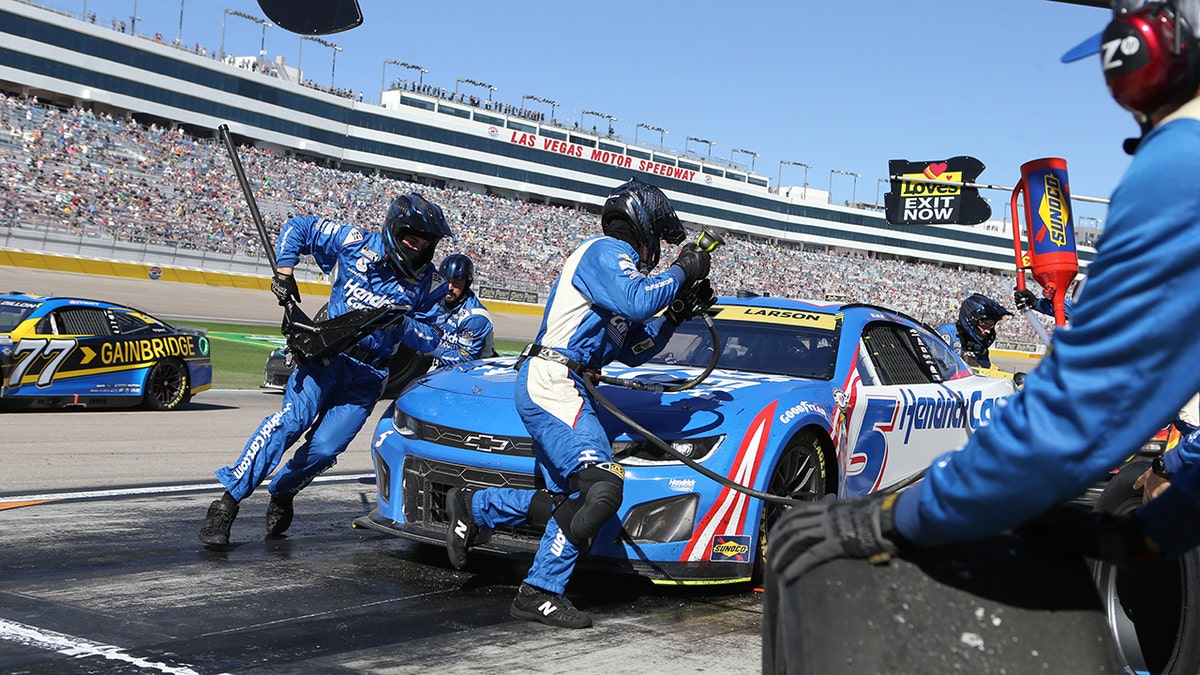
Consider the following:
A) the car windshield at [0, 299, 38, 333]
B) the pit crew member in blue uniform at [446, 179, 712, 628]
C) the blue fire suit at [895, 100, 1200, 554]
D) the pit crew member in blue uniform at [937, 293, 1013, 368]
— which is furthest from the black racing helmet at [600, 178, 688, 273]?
the car windshield at [0, 299, 38, 333]

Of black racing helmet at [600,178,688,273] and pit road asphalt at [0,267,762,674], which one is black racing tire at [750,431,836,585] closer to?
pit road asphalt at [0,267,762,674]

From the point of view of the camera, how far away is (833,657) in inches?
79.8

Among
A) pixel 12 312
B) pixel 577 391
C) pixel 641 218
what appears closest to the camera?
pixel 577 391

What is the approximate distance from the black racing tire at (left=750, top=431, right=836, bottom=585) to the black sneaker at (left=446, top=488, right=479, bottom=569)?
133 cm

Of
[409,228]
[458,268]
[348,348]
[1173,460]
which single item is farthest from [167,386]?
[1173,460]

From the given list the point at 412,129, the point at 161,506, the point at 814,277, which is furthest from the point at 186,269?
the point at 814,277

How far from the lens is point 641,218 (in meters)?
5.20

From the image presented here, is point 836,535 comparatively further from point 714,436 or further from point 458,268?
point 458,268

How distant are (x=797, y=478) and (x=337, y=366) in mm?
2584

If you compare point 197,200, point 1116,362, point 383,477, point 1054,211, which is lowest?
point 383,477

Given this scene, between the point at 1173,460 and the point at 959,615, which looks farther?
the point at 1173,460

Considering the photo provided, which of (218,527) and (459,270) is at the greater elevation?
(459,270)

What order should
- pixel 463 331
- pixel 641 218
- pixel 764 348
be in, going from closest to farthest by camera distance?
pixel 641 218 → pixel 764 348 → pixel 463 331

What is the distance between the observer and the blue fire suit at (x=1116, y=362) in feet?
5.57
